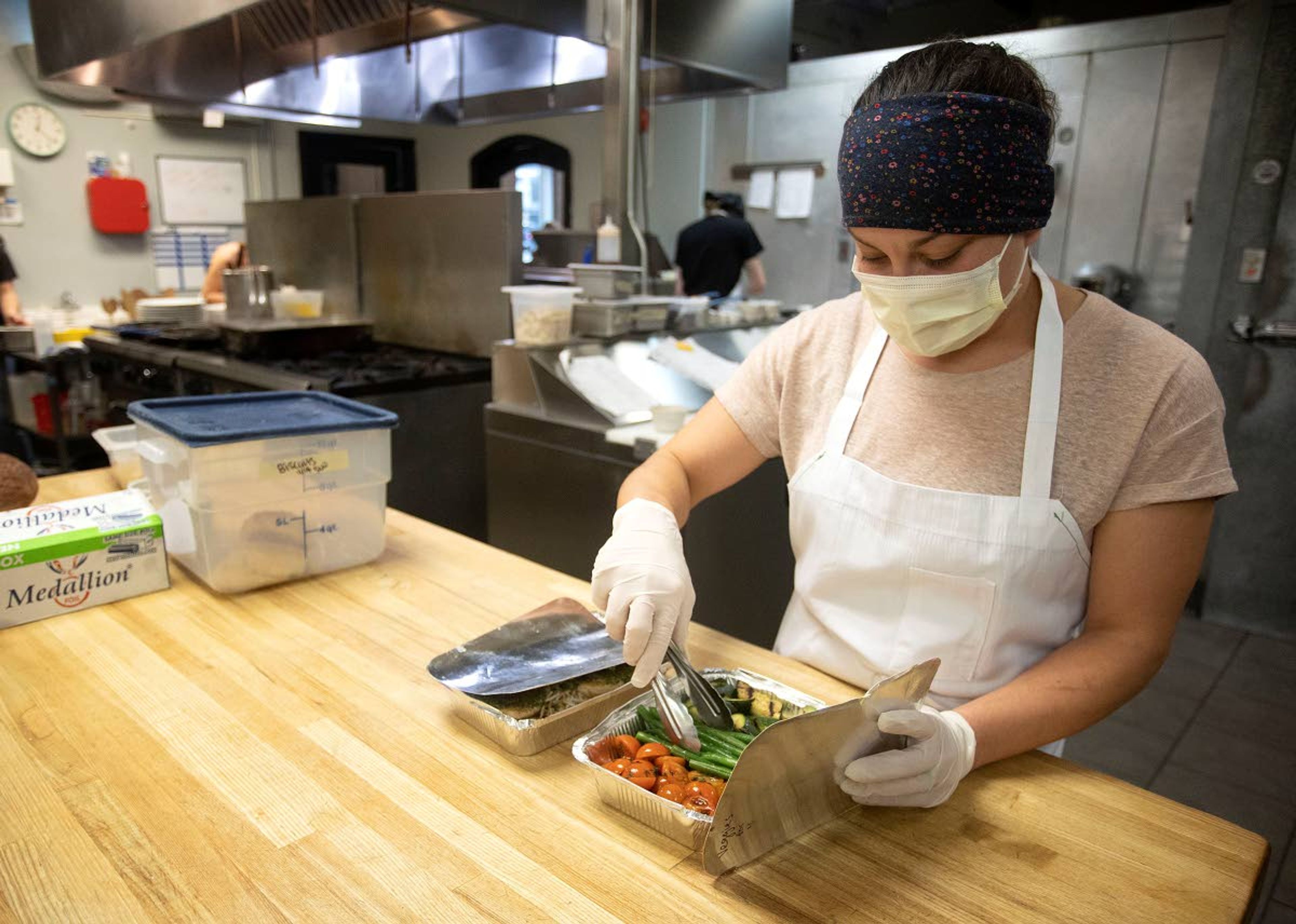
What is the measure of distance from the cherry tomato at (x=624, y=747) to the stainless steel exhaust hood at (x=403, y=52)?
2.24 meters

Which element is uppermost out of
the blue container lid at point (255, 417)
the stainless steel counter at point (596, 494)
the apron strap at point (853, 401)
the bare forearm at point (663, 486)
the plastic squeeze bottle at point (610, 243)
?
the plastic squeeze bottle at point (610, 243)

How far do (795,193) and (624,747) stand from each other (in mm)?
4432

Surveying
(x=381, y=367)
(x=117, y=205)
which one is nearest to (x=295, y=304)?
(x=381, y=367)

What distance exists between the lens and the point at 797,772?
0.84 m

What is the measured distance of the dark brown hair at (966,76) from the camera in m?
1.11

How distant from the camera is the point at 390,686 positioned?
116 centimetres

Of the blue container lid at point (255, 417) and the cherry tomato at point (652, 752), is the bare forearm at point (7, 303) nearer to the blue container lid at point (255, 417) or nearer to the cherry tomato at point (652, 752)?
the blue container lid at point (255, 417)

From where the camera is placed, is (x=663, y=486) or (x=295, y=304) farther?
(x=295, y=304)

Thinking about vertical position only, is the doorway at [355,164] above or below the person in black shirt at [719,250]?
above

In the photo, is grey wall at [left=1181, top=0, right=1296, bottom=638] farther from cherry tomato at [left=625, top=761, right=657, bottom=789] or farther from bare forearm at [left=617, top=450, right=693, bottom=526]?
cherry tomato at [left=625, top=761, right=657, bottom=789]

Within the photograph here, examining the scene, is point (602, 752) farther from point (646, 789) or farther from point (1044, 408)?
point (1044, 408)

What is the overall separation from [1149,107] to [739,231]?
1860 mm

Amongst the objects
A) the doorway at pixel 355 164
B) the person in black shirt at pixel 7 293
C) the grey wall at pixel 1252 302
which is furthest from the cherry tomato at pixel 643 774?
the doorway at pixel 355 164

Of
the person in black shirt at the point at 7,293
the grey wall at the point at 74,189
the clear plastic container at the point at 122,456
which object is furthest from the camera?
the grey wall at the point at 74,189
